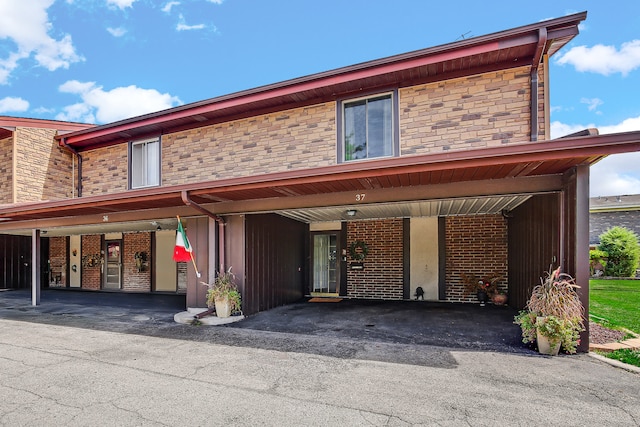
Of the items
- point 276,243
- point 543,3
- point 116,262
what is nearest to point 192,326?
point 276,243

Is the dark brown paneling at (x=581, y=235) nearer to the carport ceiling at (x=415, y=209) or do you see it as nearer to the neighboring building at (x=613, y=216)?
the carport ceiling at (x=415, y=209)

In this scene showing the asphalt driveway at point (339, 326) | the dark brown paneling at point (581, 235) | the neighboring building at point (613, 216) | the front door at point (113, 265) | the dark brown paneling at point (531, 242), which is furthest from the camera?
the neighboring building at point (613, 216)

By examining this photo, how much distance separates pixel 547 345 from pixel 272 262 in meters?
6.11

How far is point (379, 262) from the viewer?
1107 cm

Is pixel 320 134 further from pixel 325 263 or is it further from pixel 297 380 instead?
pixel 297 380

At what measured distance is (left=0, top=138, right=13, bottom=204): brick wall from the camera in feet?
38.0

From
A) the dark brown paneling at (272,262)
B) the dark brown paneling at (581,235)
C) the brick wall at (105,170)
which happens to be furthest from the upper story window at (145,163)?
the dark brown paneling at (581,235)

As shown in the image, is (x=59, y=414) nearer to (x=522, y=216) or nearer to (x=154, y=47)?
(x=522, y=216)

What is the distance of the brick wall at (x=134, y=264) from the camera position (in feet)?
46.6

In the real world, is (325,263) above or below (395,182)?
below

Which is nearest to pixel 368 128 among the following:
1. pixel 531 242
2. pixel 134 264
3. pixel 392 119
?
pixel 392 119

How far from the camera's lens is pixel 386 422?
130 inches

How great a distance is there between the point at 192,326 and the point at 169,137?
5.79 m

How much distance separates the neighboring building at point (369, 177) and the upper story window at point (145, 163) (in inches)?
1.8
